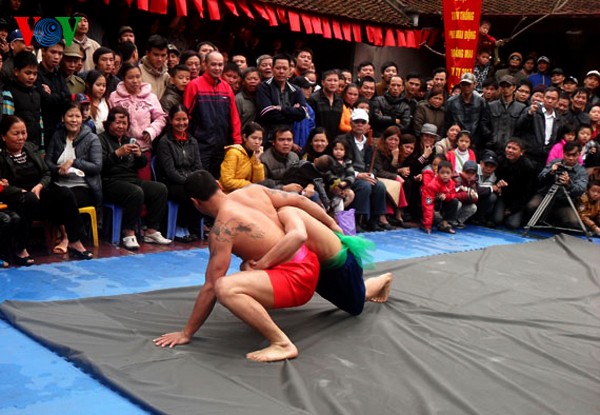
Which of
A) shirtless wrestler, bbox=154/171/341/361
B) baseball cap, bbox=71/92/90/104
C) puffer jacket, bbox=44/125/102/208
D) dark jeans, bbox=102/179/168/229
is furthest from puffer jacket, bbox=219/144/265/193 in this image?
shirtless wrestler, bbox=154/171/341/361

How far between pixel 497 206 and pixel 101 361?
6329 millimetres

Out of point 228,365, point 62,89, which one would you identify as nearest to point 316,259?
point 228,365

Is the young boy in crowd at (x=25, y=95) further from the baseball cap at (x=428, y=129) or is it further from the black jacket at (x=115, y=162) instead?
the baseball cap at (x=428, y=129)

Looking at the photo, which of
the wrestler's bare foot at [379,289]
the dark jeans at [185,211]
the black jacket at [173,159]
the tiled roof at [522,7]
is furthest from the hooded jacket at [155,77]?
the tiled roof at [522,7]

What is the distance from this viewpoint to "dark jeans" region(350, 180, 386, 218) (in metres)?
7.73

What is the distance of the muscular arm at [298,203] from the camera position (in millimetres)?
4188

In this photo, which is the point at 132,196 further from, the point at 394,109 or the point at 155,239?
the point at 394,109

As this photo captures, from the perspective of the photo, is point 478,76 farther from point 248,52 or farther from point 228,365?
point 228,365

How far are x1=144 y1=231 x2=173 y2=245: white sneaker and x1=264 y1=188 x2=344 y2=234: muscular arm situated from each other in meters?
2.32

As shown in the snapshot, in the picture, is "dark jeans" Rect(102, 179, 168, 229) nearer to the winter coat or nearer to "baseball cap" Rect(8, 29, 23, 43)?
the winter coat

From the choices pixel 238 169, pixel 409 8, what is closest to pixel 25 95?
pixel 238 169

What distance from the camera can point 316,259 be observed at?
404 centimetres

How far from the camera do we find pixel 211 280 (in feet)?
12.3

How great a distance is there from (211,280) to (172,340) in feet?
1.27
